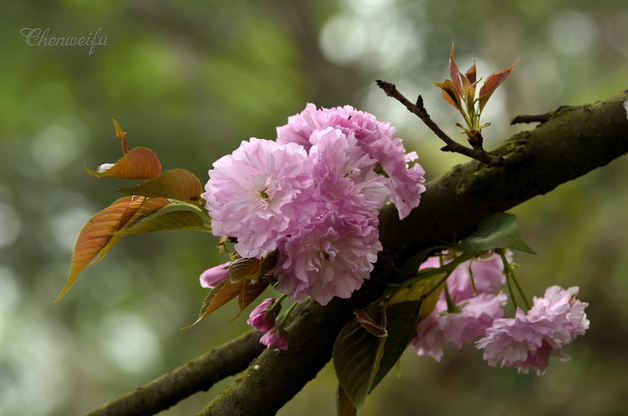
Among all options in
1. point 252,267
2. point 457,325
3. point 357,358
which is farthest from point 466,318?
point 252,267

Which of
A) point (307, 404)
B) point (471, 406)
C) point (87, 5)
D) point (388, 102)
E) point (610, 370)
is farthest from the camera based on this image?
point (87, 5)

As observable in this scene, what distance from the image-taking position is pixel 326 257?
0.99 feet

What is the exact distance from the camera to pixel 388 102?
242cm

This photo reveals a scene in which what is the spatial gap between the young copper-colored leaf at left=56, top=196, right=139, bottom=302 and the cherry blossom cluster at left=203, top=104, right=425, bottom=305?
10 cm

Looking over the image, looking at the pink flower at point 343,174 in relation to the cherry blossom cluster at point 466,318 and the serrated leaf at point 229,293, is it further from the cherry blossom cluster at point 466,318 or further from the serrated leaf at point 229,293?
the cherry blossom cluster at point 466,318

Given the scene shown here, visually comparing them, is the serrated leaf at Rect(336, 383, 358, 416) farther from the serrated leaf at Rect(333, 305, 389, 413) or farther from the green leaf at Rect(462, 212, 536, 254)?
the green leaf at Rect(462, 212, 536, 254)

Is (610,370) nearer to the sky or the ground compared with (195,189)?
nearer to the ground

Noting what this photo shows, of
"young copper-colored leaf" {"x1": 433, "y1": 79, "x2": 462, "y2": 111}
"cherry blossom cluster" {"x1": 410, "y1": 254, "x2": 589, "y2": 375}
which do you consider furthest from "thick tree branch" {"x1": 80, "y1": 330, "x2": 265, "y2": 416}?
"young copper-colored leaf" {"x1": 433, "y1": 79, "x2": 462, "y2": 111}

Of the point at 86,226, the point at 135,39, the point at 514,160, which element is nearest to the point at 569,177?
the point at 514,160

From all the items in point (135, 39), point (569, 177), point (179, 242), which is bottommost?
point (569, 177)

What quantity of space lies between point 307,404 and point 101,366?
335cm

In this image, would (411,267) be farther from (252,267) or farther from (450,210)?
(252,267)

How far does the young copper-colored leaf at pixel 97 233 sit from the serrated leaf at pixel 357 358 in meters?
0.20

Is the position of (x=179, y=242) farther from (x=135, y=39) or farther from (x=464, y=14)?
(x=464, y=14)
